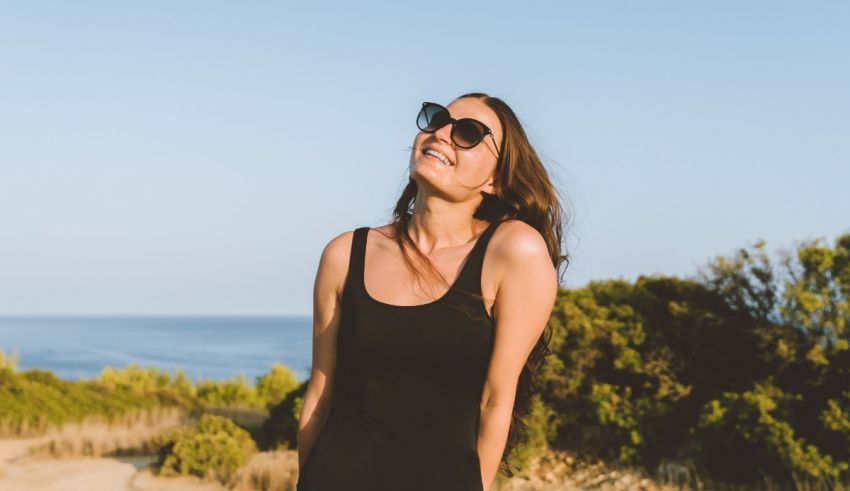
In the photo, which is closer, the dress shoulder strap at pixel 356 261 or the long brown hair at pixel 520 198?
the dress shoulder strap at pixel 356 261

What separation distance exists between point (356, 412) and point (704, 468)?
29.6 feet

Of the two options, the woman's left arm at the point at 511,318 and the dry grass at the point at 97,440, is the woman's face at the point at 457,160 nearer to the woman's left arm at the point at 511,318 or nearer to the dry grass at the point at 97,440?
the woman's left arm at the point at 511,318

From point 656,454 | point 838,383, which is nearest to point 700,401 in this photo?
point 656,454

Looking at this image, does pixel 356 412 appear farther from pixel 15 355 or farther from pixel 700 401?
pixel 15 355

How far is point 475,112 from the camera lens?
9.66ft

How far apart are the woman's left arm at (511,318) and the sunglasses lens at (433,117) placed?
408 millimetres

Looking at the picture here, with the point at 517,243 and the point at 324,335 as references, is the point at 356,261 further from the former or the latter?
the point at 517,243

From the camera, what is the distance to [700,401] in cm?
1153

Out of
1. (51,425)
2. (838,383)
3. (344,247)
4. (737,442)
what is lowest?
(51,425)

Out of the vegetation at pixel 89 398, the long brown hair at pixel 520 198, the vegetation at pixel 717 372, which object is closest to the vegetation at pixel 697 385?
the vegetation at pixel 717 372

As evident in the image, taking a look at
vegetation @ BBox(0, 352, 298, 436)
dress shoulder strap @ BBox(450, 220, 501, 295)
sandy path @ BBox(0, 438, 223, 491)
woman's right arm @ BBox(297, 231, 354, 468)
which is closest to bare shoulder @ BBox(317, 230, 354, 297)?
woman's right arm @ BBox(297, 231, 354, 468)

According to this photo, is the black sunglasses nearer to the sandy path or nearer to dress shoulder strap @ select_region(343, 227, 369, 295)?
dress shoulder strap @ select_region(343, 227, 369, 295)

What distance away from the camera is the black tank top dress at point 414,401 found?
8.82 feet

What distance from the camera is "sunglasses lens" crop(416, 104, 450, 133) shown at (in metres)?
2.94
